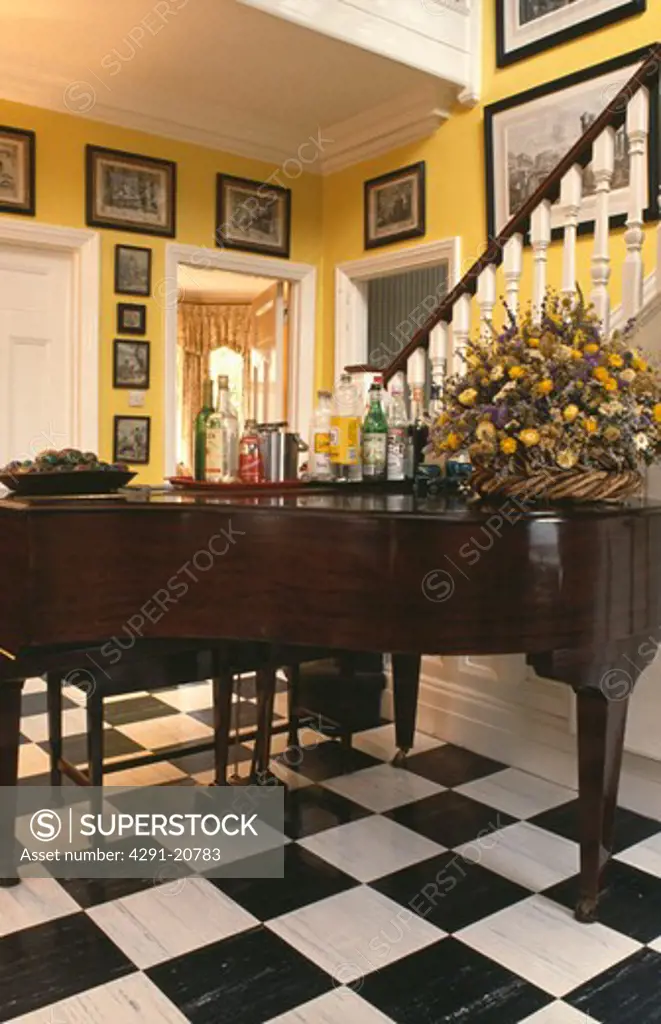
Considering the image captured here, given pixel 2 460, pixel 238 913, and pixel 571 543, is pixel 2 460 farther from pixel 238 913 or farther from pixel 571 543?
pixel 571 543

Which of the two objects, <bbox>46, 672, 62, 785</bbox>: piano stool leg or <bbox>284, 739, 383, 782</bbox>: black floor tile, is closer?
<bbox>46, 672, 62, 785</bbox>: piano stool leg

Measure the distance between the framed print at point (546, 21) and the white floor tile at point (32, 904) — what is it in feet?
13.1

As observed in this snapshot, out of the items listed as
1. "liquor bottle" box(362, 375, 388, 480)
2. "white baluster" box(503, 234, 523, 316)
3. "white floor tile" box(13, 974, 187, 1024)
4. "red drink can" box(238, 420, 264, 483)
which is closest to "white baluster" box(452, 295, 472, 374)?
"white baluster" box(503, 234, 523, 316)

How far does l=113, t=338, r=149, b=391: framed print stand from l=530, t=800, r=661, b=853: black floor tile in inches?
124

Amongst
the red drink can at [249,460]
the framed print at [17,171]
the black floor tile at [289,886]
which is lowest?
the black floor tile at [289,886]

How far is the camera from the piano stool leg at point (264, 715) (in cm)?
251

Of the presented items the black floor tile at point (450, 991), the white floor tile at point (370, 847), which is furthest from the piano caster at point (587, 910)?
the white floor tile at point (370, 847)

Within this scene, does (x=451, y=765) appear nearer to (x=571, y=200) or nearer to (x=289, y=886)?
(x=289, y=886)

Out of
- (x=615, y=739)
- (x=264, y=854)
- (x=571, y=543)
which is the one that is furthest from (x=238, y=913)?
(x=571, y=543)

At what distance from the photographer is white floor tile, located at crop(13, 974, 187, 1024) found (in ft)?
5.16

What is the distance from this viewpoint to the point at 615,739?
193 cm

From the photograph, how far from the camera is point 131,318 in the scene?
4664 mm

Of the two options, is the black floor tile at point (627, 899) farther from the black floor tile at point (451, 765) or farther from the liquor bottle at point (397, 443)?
the liquor bottle at point (397, 443)

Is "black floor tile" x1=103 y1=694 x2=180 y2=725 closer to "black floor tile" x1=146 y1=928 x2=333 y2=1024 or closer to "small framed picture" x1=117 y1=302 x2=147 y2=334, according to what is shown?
"black floor tile" x1=146 y1=928 x2=333 y2=1024
